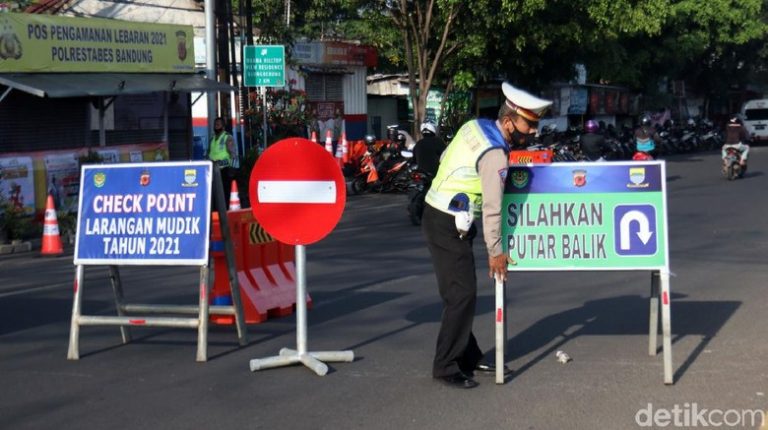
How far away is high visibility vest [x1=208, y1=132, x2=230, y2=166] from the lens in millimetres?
20781

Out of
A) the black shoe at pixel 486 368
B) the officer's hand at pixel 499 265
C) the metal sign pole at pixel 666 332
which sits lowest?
the black shoe at pixel 486 368

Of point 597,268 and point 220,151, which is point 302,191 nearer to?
point 597,268

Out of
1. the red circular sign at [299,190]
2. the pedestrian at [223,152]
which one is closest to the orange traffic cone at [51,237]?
the pedestrian at [223,152]

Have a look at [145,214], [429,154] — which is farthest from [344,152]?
[145,214]

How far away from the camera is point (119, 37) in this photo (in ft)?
68.6

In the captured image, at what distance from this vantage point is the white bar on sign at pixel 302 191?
7.31 metres

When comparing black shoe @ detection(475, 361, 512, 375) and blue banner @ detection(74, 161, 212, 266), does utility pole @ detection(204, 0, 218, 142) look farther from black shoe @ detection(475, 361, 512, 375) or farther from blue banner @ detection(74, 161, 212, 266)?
black shoe @ detection(475, 361, 512, 375)

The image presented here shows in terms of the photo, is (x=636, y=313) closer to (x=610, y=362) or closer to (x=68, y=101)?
(x=610, y=362)

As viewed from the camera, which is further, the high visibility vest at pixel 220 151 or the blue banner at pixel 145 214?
the high visibility vest at pixel 220 151

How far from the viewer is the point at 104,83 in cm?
1961

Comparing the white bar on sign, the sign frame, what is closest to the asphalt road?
the sign frame

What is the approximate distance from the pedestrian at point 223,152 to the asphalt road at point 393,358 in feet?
26.0

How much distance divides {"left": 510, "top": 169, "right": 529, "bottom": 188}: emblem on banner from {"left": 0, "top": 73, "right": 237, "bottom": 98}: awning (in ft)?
39.8

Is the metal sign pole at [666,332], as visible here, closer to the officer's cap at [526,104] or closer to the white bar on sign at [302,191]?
the officer's cap at [526,104]
